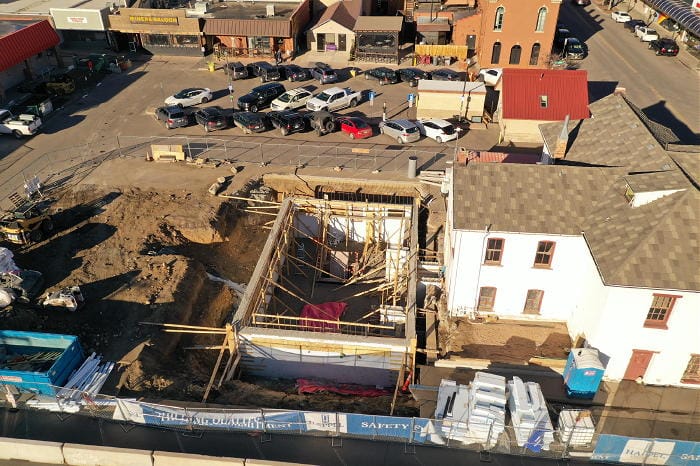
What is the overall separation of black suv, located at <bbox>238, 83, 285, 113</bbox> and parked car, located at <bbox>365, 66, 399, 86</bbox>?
1021 cm

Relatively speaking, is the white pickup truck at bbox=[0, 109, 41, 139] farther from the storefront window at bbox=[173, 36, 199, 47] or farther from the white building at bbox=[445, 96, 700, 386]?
the white building at bbox=[445, 96, 700, 386]

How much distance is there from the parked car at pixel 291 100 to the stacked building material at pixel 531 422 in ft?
121

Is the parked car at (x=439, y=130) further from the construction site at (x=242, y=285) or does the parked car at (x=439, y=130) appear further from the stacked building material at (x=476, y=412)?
the stacked building material at (x=476, y=412)

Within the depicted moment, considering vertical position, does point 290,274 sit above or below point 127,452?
below

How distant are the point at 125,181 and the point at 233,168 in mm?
8033

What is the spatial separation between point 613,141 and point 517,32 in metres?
31.0

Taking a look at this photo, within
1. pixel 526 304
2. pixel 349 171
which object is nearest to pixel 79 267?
pixel 349 171

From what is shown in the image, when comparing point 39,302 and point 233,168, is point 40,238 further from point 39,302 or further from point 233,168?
point 233,168

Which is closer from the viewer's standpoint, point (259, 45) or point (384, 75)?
point (384, 75)

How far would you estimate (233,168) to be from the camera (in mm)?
42750

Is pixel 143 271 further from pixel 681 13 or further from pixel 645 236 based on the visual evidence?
pixel 681 13

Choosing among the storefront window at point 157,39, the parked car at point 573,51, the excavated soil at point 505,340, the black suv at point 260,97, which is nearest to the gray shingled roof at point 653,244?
the excavated soil at point 505,340

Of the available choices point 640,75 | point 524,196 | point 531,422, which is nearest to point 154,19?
point 524,196

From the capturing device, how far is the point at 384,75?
5731 cm
